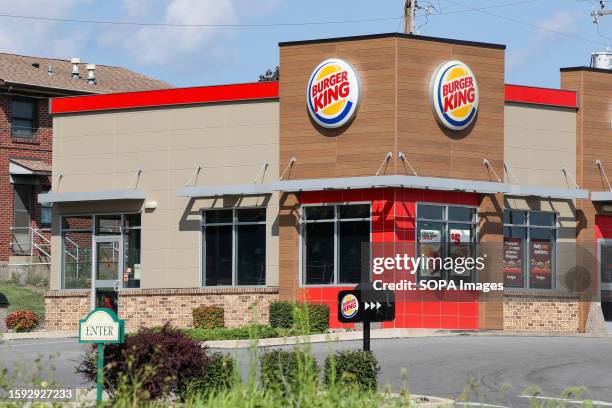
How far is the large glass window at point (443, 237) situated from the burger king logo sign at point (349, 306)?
15.1 meters

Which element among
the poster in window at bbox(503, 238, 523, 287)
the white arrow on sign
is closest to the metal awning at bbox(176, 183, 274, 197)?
the poster in window at bbox(503, 238, 523, 287)

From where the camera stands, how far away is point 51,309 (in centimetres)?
3869

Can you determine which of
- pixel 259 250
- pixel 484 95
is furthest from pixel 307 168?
pixel 484 95

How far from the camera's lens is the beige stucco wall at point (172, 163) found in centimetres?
3547

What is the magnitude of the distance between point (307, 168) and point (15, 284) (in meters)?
18.0

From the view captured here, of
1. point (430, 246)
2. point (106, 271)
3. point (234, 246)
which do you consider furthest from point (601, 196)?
point (106, 271)

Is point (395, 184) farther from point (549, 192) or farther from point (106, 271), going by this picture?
point (106, 271)

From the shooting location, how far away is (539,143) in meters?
36.5

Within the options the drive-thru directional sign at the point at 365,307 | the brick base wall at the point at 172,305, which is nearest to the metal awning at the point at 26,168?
the brick base wall at the point at 172,305

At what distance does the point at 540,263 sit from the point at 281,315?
8.47m

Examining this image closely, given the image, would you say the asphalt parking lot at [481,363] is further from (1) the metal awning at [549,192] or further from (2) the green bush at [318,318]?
(1) the metal awning at [549,192]

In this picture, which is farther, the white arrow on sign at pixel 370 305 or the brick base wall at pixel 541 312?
the brick base wall at pixel 541 312

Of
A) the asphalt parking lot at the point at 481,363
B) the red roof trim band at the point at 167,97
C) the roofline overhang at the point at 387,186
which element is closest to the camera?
the asphalt parking lot at the point at 481,363

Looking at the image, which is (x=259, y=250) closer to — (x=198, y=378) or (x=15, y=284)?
(x=15, y=284)
